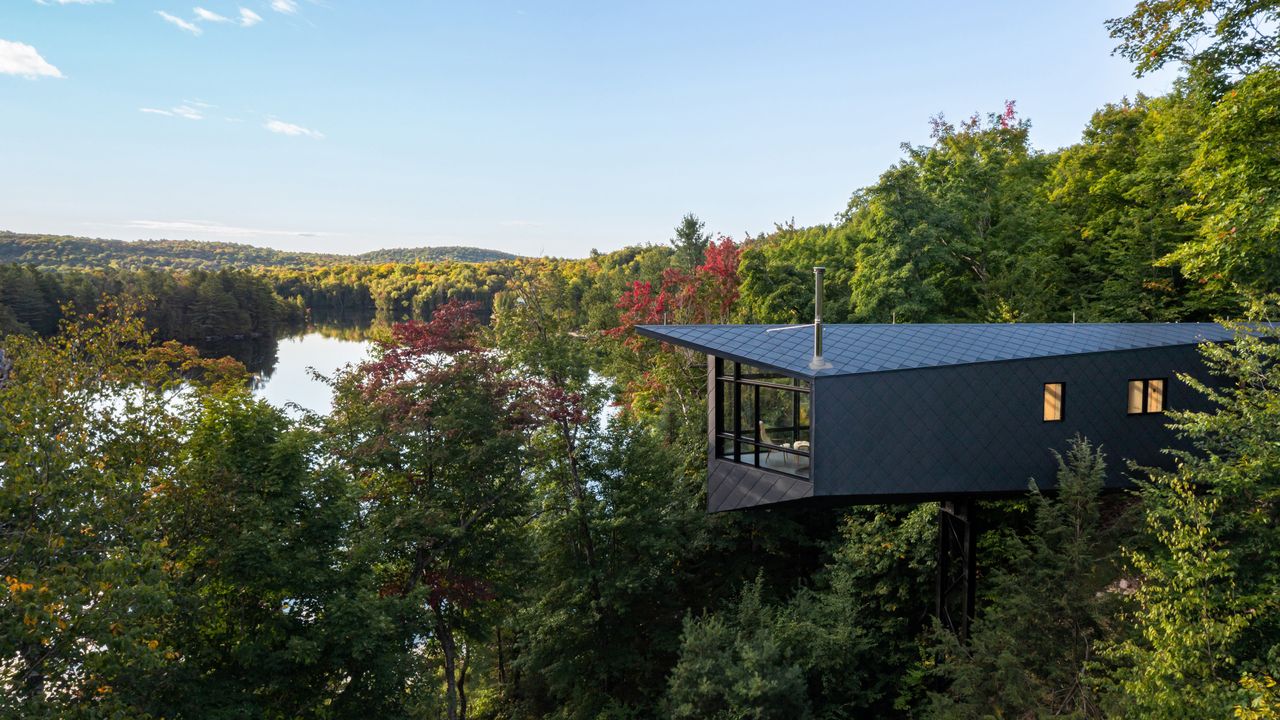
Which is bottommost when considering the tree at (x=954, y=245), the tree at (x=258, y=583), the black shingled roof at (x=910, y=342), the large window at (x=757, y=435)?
the tree at (x=258, y=583)

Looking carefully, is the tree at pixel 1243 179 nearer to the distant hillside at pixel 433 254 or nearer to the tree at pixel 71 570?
the tree at pixel 71 570

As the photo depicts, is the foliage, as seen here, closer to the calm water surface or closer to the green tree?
the green tree

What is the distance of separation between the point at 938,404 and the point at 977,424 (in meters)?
0.77

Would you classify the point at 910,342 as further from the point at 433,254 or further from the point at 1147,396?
the point at 433,254

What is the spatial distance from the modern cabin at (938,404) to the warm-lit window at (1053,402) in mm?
16

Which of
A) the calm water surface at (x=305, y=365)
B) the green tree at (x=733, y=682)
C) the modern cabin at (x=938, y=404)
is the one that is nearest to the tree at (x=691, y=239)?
the calm water surface at (x=305, y=365)

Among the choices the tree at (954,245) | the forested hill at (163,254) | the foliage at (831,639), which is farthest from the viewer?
the forested hill at (163,254)

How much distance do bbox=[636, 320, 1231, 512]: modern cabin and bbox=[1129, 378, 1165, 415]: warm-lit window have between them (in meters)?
0.02

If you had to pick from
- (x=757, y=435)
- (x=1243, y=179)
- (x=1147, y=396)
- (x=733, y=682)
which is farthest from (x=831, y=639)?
(x=1243, y=179)

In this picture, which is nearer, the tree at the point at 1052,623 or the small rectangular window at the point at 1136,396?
the tree at the point at 1052,623

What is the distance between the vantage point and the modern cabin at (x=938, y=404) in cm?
980

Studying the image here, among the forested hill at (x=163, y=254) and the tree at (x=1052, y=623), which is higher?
the forested hill at (x=163, y=254)

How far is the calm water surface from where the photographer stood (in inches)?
1420

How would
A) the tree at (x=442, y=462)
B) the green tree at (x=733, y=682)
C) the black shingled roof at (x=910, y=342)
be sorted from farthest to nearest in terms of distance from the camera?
the tree at (x=442, y=462), the black shingled roof at (x=910, y=342), the green tree at (x=733, y=682)
